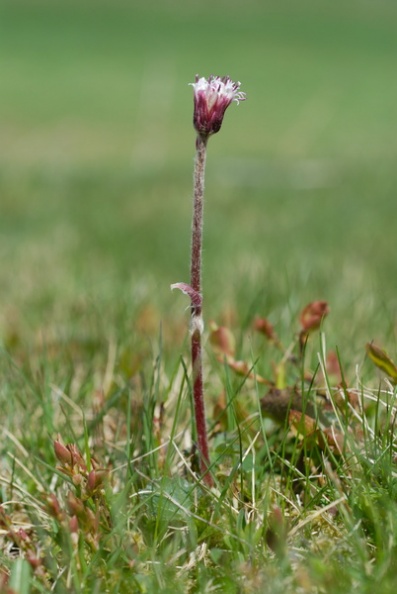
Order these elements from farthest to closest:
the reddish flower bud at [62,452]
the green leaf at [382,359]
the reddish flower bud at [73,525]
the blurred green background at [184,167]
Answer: the blurred green background at [184,167], the green leaf at [382,359], the reddish flower bud at [62,452], the reddish flower bud at [73,525]

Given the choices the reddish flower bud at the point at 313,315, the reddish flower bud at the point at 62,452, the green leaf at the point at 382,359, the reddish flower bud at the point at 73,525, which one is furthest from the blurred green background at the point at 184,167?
the reddish flower bud at the point at 73,525

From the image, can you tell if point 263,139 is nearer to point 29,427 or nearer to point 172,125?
point 172,125

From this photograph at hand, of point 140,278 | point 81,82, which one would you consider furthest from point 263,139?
point 140,278

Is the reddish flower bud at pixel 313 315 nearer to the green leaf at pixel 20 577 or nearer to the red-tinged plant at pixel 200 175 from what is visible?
the red-tinged plant at pixel 200 175

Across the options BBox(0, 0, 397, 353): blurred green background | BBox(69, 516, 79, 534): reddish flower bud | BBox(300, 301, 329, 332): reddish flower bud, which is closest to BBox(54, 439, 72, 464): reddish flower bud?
BBox(69, 516, 79, 534): reddish flower bud

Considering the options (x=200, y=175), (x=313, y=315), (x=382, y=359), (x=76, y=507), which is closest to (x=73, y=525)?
(x=76, y=507)
